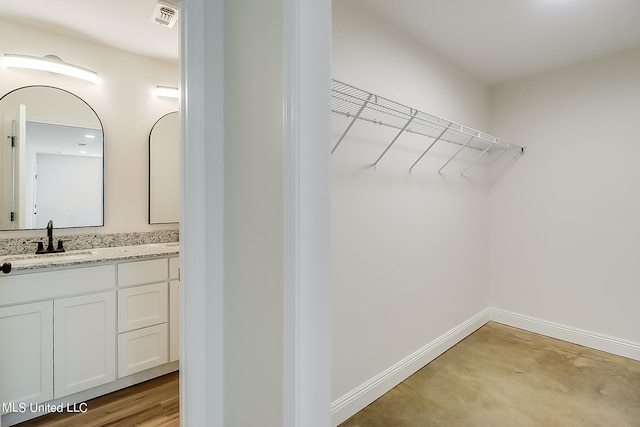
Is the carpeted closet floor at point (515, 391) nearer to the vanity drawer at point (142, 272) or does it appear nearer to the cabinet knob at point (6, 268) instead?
the vanity drawer at point (142, 272)

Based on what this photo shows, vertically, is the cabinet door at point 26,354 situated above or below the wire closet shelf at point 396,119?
below

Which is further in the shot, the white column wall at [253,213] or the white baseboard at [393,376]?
the white baseboard at [393,376]

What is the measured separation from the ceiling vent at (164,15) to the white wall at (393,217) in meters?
0.99

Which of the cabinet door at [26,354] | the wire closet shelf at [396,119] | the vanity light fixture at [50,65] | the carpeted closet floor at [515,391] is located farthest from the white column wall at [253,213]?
the vanity light fixture at [50,65]

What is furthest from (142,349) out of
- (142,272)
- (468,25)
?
(468,25)

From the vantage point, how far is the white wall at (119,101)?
2.11 m

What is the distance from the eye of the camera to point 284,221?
913mm

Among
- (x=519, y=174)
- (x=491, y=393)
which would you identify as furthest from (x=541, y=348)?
(x=519, y=174)

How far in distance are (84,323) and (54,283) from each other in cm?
30

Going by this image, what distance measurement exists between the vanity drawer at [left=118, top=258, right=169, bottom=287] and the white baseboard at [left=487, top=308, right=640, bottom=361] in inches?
122

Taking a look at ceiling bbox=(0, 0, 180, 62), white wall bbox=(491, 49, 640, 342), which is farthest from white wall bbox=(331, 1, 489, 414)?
ceiling bbox=(0, 0, 180, 62)

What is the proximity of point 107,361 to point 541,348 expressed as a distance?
10.8 ft

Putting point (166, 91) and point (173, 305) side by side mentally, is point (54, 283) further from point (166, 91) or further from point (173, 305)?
point (166, 91)

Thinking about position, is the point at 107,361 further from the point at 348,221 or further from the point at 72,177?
the point at 348,221
